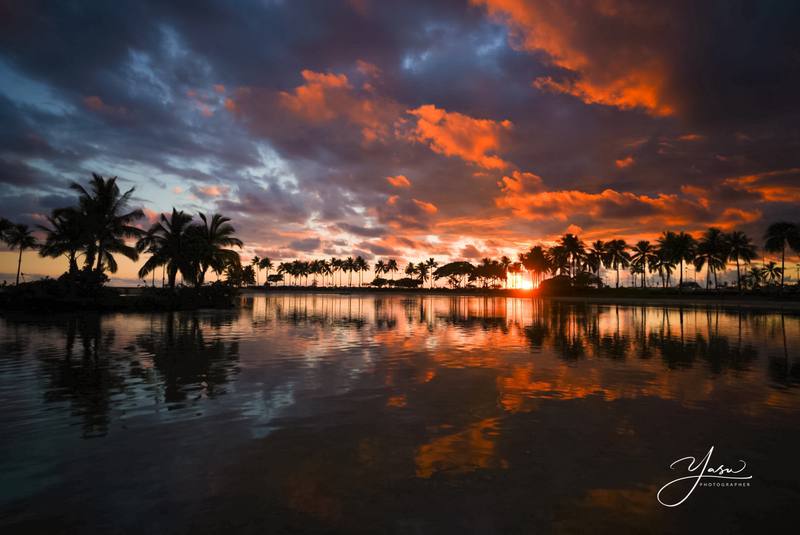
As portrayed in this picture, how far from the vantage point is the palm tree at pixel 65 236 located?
38.8 meters

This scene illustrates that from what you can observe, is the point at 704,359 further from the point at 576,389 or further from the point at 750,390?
the point at 576,389

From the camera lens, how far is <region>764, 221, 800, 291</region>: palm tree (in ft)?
244

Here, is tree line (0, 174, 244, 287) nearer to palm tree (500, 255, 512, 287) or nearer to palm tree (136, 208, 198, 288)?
palm tree (136, 208, 198, 288)

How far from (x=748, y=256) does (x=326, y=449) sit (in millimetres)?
110100

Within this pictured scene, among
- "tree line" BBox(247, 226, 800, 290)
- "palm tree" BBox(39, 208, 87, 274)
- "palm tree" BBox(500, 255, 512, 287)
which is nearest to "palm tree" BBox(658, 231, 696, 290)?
"tree line" BBox(247, 226, 800, 290)

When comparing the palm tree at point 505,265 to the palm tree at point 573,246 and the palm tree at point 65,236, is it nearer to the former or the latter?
the palm tree at point 573,246

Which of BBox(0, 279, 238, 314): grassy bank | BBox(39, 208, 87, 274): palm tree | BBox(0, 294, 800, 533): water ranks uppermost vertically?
BBox(39, 208, 87, 274): palm tree

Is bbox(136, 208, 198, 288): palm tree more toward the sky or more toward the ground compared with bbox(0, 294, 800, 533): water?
more toward the sky

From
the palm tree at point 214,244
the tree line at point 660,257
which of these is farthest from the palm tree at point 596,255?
the palm tree at point 214,244

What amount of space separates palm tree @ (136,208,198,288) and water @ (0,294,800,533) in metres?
35.3

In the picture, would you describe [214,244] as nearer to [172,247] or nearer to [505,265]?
[172,247]

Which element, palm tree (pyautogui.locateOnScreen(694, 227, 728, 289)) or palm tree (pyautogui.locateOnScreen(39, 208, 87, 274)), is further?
palm tree (pyautogui.locateOnScreen(694, 227, 728, 289))

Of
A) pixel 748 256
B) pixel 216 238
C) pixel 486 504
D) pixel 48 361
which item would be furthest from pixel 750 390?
pixel 748 256
